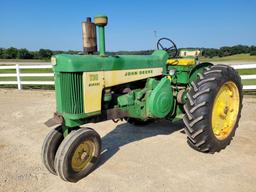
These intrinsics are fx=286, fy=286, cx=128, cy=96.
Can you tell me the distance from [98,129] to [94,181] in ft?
7.28

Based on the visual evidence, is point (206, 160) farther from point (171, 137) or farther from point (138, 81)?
point (138, 81)

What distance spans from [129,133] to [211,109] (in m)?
1.81

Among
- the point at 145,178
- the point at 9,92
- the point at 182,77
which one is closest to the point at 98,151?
the point at 145,178

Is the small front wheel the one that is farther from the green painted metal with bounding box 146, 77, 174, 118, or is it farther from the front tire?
the green painted metal with bounding box 146, 77, 174, 118

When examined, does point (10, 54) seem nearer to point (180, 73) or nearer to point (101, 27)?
point (180, 73)

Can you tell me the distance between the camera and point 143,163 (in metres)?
3.96

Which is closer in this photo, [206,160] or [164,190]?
[164,190]

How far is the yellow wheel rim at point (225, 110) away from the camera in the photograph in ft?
14.3

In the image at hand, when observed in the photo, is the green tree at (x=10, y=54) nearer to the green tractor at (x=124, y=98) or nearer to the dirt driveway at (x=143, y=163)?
the dirt driveway at (x=143, y=163)

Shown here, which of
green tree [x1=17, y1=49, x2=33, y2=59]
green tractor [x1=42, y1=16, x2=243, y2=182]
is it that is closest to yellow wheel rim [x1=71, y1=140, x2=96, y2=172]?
green tractor [x1=42, y1=16, x2=243, y2=182]

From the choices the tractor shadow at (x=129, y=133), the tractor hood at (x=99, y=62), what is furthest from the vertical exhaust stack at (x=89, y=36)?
the tractor shadow at (x=129, y=133)

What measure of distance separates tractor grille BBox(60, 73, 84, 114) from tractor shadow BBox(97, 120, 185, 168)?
1.11m

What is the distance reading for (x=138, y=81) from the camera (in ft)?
14.4

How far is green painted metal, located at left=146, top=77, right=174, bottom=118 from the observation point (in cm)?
415
